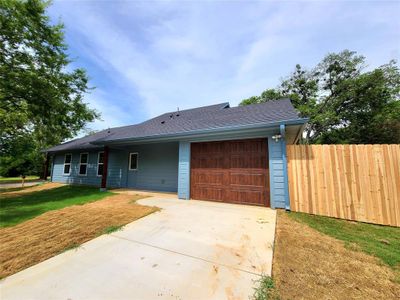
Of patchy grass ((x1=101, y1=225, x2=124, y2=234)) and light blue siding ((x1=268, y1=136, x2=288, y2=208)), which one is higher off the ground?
light blue siding ((x1=268, y1=136, x2=288, y2=208))

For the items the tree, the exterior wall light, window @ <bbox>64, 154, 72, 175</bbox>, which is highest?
the tree

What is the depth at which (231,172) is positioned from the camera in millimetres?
6496

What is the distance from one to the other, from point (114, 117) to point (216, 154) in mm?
16943

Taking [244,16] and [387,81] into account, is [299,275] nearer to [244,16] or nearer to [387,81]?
[244,16]

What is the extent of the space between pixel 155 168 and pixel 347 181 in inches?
334

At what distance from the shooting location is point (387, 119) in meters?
15.1

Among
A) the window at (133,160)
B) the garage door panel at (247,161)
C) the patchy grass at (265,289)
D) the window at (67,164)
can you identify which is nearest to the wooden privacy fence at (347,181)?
the garage door panel at (247,161)

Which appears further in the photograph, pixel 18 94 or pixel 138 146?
pixel 138 146

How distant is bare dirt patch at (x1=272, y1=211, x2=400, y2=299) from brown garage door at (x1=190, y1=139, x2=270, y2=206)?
2663 mm

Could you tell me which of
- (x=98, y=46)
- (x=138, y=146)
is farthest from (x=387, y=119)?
(x=98, y=46)

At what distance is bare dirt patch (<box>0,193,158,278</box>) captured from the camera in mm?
2811

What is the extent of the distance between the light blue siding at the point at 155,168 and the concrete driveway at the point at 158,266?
5.19 metres

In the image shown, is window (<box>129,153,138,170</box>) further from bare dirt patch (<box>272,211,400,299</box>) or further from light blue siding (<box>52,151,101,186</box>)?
bare dirt patch (<box>272,211,400,299</box>)

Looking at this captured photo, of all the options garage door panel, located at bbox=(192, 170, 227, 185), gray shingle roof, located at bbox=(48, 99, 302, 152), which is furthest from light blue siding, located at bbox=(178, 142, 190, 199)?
gray shingle roof, located at bbox=(48, 99, 302, 152)
